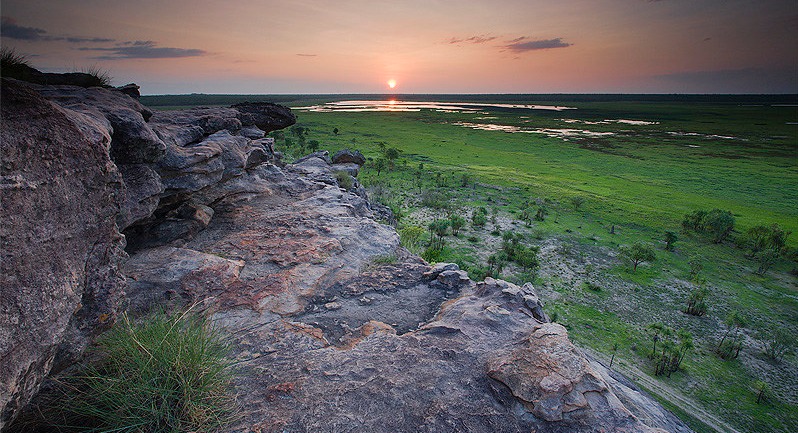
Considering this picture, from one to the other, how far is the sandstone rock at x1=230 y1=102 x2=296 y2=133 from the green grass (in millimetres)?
16627

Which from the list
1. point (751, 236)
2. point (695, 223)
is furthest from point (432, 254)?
point (751, 236)

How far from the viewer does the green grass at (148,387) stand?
445 centimetres

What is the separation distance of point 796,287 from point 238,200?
1583 inches

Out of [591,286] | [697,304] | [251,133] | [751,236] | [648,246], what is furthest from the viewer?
[751,236]

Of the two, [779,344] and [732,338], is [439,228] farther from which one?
[779,344]

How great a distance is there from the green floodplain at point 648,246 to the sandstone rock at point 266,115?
11835 mm

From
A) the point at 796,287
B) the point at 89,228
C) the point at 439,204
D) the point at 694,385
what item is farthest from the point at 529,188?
the point at 89,228

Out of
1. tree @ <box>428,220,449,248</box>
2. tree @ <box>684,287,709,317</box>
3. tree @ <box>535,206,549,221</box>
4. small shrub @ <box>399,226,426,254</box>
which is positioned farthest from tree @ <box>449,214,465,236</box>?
tree @ <box>684,287,709,317</box>

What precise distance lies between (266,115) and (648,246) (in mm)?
32822

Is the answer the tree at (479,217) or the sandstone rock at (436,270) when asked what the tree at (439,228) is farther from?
the sandstone rock at (436,270)

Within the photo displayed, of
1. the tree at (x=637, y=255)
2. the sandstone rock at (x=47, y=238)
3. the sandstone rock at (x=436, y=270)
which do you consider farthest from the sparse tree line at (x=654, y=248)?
the sandstone rock at (x=47, y=238)

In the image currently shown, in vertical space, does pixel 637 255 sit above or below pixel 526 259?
above

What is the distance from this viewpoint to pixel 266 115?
20.6 meters

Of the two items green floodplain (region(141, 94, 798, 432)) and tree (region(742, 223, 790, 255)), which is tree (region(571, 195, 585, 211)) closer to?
green floodplain (region(141, 94, 798, 432))
